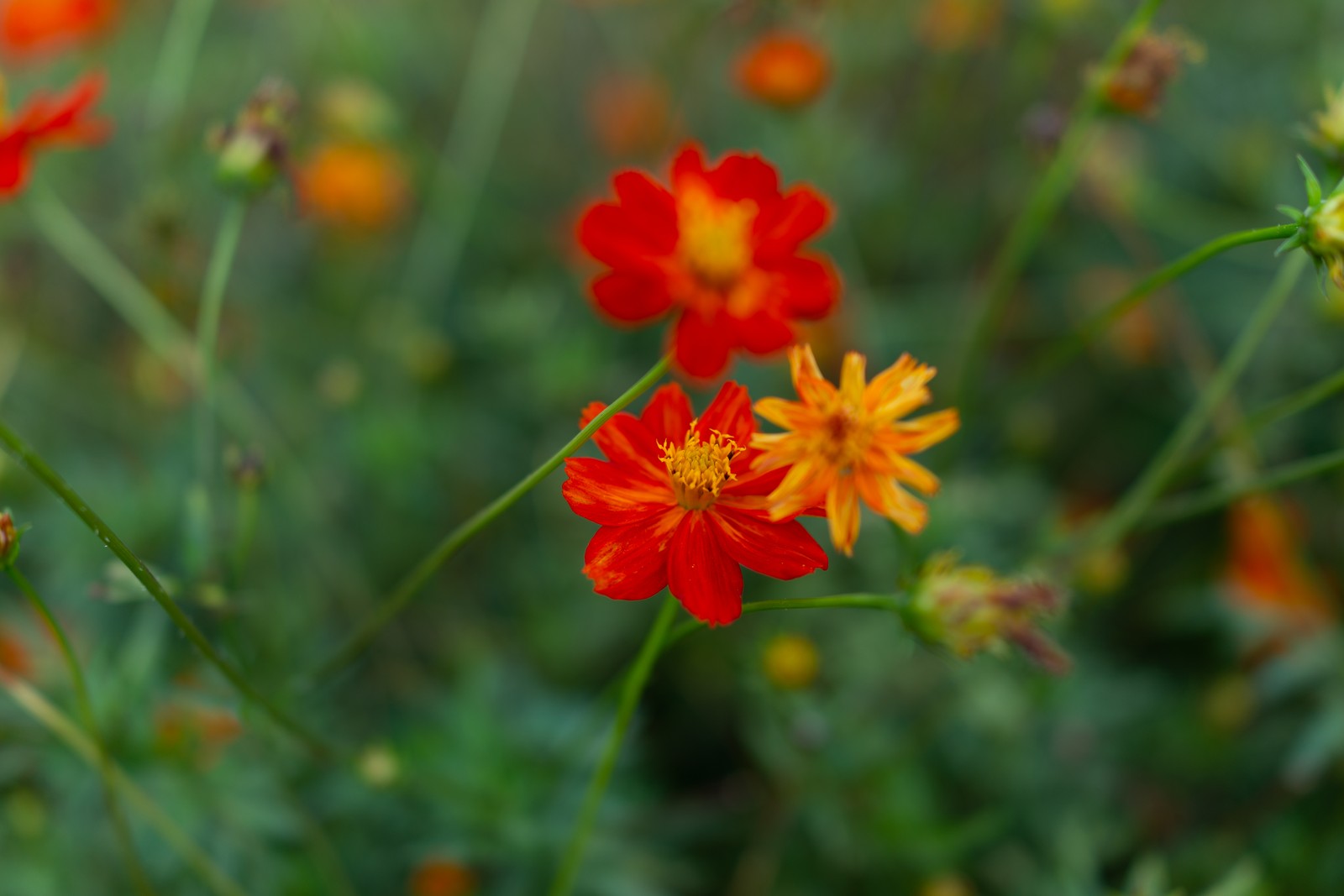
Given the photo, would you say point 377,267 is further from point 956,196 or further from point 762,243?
point 762,243

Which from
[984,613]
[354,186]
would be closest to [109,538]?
[984,613]

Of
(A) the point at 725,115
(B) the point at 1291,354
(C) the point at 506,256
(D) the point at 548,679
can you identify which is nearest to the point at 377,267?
(C) the point at 506,256

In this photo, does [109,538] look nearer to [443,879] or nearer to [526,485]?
[526,485]

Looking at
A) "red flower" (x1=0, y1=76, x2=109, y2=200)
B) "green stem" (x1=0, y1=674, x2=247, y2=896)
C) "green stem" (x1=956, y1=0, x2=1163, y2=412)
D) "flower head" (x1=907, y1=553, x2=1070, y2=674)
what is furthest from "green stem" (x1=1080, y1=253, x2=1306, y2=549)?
"red flower" (x1=0, y1=76, x2=109, y2=200)

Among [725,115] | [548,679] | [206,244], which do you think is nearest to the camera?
[548,679]

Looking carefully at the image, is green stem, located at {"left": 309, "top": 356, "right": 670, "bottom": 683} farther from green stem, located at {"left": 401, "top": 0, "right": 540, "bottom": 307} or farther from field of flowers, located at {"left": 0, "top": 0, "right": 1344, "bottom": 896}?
green stem, located at {"left": 401, "top": 0, "right": 540, "bottom": 307}

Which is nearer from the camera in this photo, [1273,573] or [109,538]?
[109,538]

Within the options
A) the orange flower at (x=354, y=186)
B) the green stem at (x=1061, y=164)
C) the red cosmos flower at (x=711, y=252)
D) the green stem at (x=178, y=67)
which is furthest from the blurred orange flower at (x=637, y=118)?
the red cosmos flower at (x=711, y=252)
